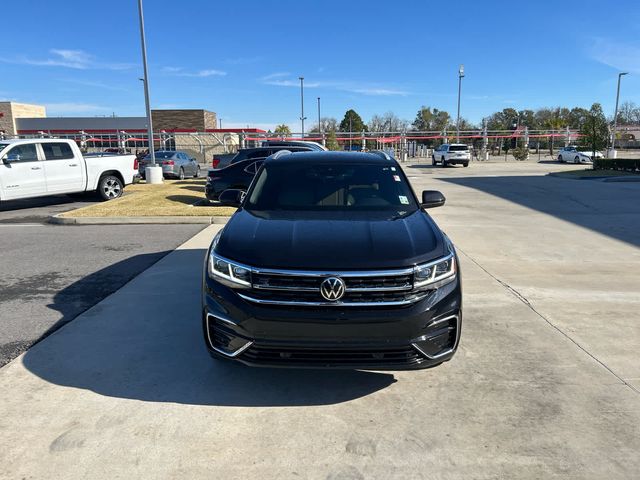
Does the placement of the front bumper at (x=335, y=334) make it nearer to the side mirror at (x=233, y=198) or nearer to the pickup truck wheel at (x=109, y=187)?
the side mirror at (x=233, y=198)

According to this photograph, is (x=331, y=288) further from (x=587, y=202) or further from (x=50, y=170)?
(x=587, y=202)

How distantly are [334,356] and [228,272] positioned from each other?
3.02 feet

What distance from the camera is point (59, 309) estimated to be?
527 cm

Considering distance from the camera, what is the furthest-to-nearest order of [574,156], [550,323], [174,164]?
[574,156], [174,164], [550,323]

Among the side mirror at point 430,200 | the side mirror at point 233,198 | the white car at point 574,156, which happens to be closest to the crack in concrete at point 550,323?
the side mirror at point 430,200

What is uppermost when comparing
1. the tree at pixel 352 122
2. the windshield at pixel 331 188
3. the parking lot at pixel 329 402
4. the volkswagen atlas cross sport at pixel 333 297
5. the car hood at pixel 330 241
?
the tree at pixel 352 122

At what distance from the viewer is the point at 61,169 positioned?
13.4 metres

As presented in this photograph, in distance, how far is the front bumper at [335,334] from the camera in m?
3.05

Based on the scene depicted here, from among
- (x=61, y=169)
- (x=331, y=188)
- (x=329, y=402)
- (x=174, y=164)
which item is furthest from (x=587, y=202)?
(x=174, y=164)

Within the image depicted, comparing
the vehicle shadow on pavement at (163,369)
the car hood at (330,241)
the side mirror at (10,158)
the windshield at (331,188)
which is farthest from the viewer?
the side mirror at (10,158)

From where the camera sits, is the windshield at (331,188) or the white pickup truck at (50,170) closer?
the windshield at (331,188)

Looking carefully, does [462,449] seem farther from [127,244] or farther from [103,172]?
[103,172]

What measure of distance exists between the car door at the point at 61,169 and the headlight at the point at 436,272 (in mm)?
12913

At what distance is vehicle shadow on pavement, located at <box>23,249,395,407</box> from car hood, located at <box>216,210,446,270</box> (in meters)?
1.03
